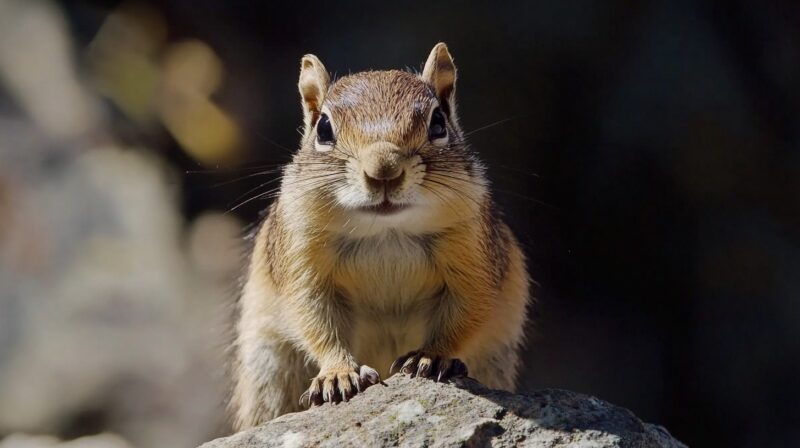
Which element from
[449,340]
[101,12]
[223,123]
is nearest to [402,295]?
[449,340]

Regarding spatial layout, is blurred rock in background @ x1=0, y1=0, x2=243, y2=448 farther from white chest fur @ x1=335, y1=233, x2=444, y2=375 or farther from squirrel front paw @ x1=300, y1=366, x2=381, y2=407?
squirrel front paw @ x1=300, y1=366, x2=381, y2=407

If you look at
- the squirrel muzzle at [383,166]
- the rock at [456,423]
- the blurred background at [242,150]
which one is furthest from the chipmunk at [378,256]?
the blurred background at [242,150]

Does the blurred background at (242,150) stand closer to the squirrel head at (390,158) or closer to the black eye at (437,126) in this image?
the squirrel head at (390,158)

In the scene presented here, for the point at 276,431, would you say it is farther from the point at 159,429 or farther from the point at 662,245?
the point at 662,245

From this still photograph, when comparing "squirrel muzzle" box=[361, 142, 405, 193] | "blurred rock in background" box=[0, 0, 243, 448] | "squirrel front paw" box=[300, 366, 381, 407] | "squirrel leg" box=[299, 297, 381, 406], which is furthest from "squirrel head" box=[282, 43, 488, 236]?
"blurred rock in background" box=[0, 0, 243, 448]

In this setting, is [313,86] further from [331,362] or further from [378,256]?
[331,362]
